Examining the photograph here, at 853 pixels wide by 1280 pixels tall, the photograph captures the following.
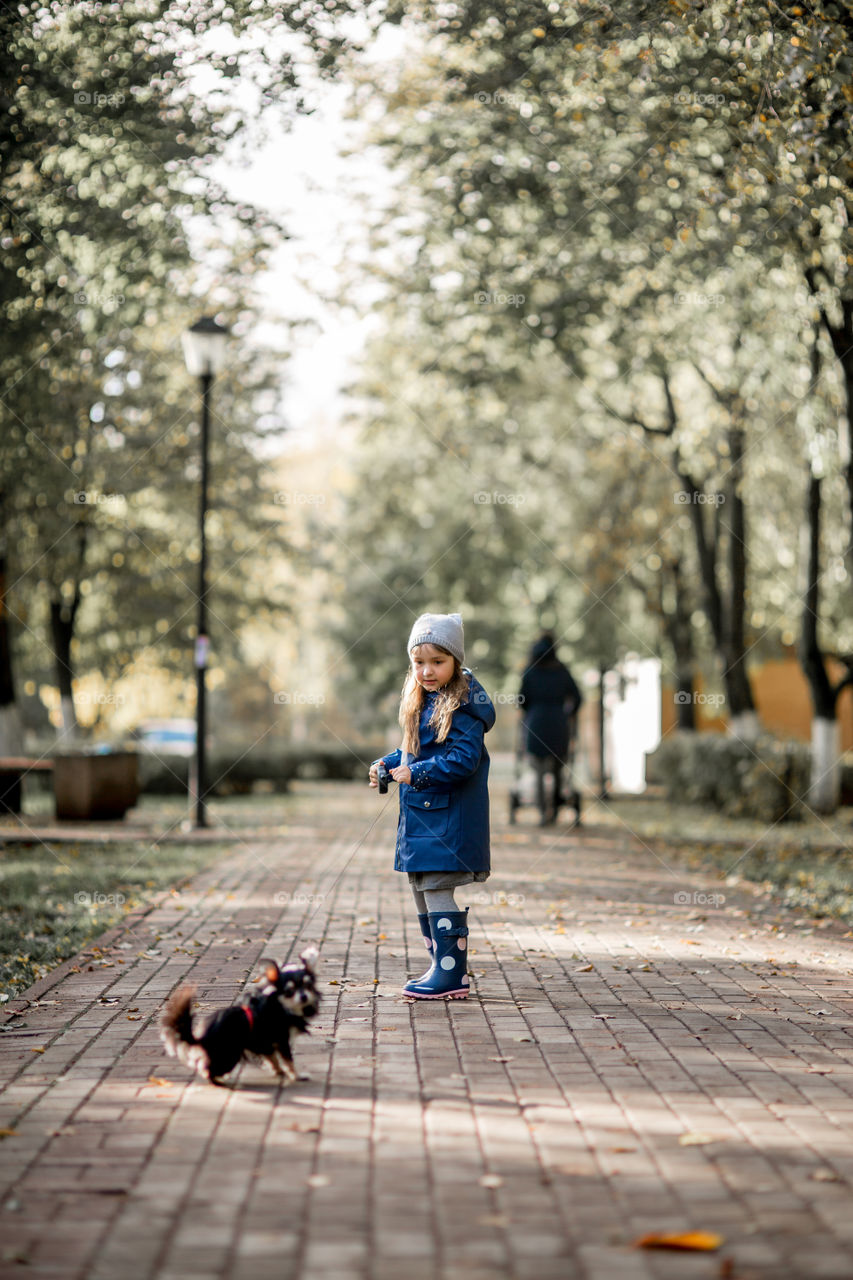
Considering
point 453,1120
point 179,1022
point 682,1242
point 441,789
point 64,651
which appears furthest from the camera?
point 64,651

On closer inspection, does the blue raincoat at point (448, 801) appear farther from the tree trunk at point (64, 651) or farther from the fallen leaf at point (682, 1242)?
the tree trunk at point (64, 651)

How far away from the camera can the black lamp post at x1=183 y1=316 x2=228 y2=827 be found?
14.9 metres

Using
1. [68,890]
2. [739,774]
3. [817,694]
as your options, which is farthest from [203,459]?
[739,774]

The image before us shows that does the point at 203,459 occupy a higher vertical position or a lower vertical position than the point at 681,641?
higher

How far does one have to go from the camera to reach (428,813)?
19.7 feet

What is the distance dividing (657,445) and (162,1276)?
19.2 m

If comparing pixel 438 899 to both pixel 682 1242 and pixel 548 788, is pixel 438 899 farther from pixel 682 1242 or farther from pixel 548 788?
pixel 548 788

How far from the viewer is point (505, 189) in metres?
14.1

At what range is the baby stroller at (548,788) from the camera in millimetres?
15422

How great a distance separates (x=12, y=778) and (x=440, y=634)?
10.8m

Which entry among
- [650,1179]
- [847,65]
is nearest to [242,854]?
[847,65]

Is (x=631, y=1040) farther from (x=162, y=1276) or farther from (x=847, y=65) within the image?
(x=847, y=65)

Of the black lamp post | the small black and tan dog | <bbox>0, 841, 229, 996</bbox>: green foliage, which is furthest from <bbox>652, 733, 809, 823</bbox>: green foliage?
the small black and tan dog

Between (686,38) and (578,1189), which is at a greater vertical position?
(686,38)
